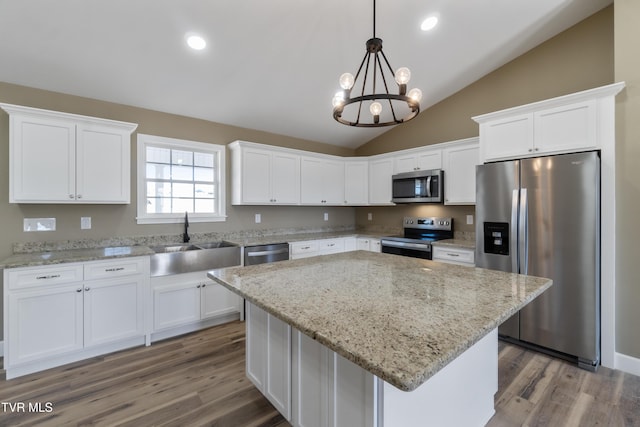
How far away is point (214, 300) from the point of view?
10.7ft

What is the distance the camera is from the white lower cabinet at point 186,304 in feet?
9.59

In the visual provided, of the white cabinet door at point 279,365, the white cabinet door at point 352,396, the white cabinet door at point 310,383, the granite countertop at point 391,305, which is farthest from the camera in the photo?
the white cabinet door at point 279,365

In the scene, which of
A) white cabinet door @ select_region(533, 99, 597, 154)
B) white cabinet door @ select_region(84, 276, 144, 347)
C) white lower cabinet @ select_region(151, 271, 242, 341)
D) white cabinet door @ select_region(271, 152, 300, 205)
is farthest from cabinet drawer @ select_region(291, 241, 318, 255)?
white cabinet door @ select_region(533, 99, 597, 154)

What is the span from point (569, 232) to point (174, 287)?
12.3 ft

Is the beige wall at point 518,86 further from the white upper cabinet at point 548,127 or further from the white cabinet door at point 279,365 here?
the white cabinet door at point 279,365

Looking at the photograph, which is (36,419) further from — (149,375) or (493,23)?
(493,23)

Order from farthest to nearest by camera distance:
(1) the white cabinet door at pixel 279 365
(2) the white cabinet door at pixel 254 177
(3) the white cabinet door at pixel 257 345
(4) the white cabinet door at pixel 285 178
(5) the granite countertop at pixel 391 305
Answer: (4) the white cabinet door at pixel 285 178, (2) the white cabinet door at pixel 254 177, (3) the white cabinet door at pixel 257 345, (1) the white cabinet door at pixel 279 365, (5) the granite countertop at pixel 391 305

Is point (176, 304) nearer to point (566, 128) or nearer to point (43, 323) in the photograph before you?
point (43, 323)

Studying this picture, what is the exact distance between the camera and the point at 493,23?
2951 mm

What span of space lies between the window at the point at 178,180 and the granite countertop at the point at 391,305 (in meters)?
2.11

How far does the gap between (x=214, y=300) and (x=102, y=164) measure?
1.79 meters

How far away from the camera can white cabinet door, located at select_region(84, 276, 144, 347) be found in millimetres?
2564

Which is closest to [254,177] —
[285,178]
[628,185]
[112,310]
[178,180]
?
[285,178]

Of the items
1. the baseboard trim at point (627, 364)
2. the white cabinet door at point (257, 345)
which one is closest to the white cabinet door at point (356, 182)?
the white cabinet door at point (257, 345)
